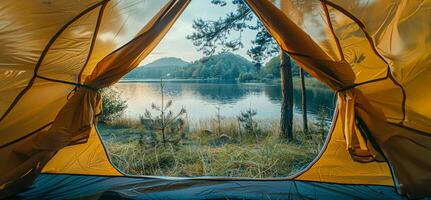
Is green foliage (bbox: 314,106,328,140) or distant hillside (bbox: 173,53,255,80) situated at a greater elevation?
distant hillside (bbox: 173,53,255,80)

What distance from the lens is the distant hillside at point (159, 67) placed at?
202 inches

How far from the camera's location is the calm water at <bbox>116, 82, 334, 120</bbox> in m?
4.64

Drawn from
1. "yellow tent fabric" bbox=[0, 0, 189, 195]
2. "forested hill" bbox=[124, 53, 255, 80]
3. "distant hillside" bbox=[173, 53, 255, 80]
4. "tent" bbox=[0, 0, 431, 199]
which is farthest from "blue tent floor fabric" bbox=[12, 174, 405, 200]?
"distant hillside" bbox=[173, 53, 255, 80]

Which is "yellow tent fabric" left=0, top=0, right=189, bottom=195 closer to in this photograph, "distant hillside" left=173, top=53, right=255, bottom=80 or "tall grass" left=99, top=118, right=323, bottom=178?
"tall grass" left=99, top=118, right=323, bottom=178

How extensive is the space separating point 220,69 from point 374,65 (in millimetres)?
4105

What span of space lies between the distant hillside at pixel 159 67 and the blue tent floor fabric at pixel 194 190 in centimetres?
264

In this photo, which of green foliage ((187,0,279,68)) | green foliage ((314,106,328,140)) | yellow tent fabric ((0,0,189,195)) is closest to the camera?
yellow tent fabric ((0,0,189,195))

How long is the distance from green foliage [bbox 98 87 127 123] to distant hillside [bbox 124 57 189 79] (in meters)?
0.57

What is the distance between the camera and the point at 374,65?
2.01 m

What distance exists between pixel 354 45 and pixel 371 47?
104 mm

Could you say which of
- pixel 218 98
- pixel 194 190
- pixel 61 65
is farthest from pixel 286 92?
pixel 61 65

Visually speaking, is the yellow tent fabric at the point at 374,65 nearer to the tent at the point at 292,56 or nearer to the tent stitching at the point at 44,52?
the tent at the point at 292,56

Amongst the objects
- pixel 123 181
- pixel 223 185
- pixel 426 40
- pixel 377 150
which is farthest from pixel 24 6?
pixel 426 40

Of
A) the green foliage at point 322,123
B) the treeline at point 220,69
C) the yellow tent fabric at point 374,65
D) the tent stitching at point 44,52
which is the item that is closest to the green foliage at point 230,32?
the treeline at point 220,69
